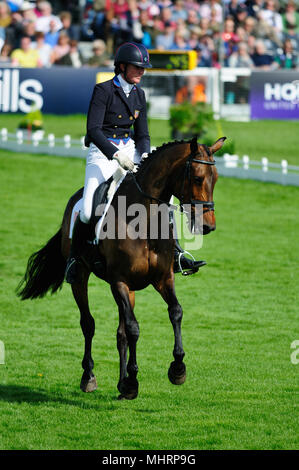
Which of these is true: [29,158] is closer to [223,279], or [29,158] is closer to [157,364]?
[223,279]

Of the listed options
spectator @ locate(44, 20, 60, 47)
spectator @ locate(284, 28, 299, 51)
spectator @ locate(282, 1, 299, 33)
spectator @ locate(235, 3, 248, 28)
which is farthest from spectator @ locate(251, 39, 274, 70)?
spectator @ locate(44, 20, 60, 47)

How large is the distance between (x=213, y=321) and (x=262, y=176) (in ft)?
35.1

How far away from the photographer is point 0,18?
28562 mm

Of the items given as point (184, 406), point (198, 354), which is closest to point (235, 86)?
point (198, 354)

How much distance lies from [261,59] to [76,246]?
2478cm

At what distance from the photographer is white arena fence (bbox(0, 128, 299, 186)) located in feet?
68.1

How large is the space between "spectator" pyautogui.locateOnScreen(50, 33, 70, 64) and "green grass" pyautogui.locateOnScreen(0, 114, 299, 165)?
1.91m

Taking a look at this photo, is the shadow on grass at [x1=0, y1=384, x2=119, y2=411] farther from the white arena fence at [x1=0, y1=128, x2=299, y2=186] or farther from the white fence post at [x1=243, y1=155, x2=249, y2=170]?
the white fence post at [x1=243, y1=155, x2=249, y2=170]

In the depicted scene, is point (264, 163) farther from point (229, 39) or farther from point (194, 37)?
point (229, 39)

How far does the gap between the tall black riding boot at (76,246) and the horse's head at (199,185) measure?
136 cm

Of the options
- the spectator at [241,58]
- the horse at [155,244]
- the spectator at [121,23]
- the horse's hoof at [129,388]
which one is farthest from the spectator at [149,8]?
the horse's hoof at [129,388]

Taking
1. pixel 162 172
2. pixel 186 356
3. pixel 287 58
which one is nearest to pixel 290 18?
pixel 287 58

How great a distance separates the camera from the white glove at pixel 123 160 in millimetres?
7316

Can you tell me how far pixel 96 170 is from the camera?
7.78 meters
